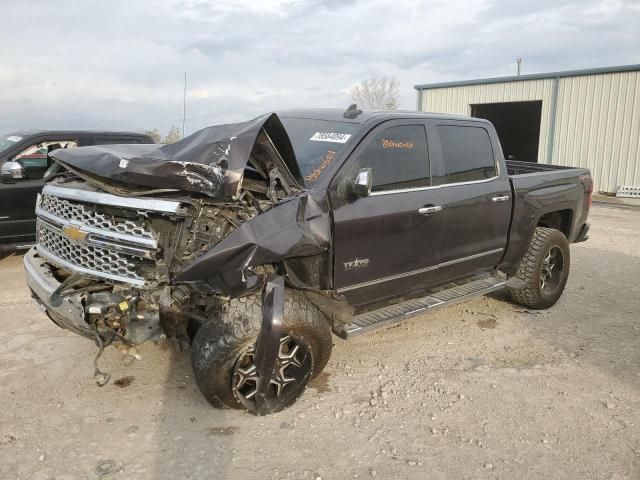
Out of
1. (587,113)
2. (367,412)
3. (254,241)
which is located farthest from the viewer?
(587,113)

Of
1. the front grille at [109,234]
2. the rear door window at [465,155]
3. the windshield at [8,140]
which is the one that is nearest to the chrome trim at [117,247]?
the front grille at [109,234]

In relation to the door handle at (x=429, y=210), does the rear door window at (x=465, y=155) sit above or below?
Answer: above

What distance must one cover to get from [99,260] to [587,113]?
15813mm

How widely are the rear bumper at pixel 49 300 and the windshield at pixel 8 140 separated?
343 centimetres

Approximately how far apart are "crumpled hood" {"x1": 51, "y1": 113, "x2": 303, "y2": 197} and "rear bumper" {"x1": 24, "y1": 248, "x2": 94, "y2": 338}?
770mm

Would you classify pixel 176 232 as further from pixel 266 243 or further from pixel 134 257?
pixel 266 243

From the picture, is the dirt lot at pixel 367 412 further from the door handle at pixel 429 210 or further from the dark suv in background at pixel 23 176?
the dark suv in background at pixel 23 176

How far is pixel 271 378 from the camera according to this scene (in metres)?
3.23

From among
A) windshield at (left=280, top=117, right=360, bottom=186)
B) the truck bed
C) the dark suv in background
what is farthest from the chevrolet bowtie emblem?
the truck bed

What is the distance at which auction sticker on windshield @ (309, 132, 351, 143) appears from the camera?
153 inches

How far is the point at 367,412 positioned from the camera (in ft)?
11.5

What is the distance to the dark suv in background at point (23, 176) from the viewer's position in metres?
6.41

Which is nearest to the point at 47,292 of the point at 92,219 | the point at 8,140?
the point at 92,219

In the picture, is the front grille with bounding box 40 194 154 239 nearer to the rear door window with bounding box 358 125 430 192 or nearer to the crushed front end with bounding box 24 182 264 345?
the crushed front end with bounding box 24 182 264 345
